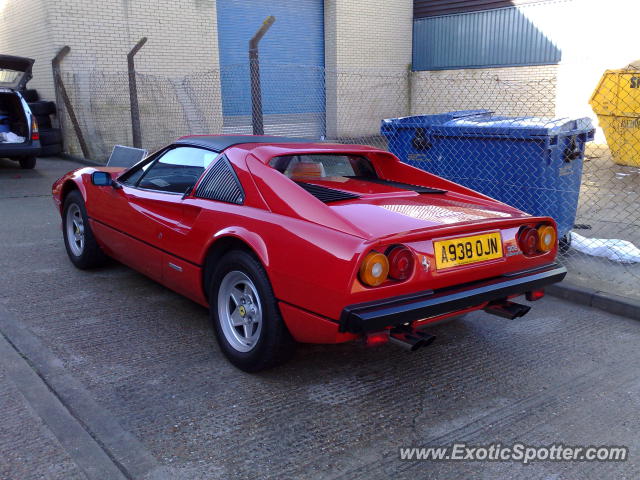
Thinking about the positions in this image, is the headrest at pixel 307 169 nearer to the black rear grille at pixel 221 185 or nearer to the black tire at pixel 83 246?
the black rear grille at pixel 221 185

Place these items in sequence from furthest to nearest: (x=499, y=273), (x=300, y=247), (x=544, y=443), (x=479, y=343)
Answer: (x=479, y=343), (x=499, y=273), (x=300, y=247), (x=544, y=443)

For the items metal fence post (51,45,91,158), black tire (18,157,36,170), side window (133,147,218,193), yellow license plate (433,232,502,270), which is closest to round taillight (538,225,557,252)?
yellow license plate (433,232,502,270)

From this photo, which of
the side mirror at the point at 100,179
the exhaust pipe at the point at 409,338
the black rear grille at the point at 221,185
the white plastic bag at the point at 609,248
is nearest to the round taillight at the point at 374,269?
the exhaust pipe at the point at 409,338

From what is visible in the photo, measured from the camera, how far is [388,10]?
17078 millimetres

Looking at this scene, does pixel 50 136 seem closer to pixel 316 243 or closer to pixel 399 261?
pixel 316 243

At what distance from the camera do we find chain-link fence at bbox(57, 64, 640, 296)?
17.7 ft

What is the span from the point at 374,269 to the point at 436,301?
15.7 inches

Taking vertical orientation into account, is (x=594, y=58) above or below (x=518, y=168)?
above

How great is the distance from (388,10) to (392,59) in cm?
141

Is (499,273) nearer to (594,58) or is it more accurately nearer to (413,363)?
(413,363)

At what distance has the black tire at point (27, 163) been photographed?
37.5 feet

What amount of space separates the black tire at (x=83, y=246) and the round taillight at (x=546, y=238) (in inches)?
142

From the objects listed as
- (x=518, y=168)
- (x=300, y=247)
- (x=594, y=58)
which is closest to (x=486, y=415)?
(x=300, y=247)

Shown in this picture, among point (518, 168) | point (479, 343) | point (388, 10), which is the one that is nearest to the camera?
point (479, 343)
